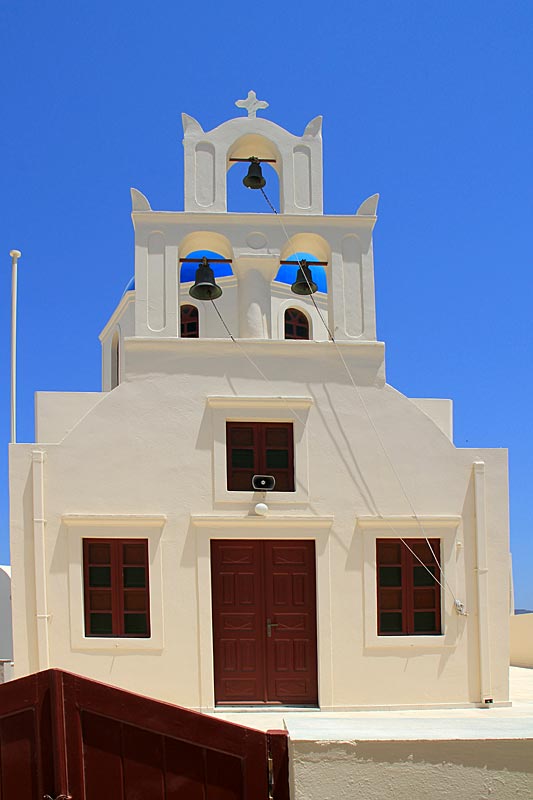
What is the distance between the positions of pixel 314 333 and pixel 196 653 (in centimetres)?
894

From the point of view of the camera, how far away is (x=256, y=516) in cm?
1145

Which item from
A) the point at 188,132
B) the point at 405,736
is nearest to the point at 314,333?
the point at 188,132

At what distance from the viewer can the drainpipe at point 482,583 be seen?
11.7 m

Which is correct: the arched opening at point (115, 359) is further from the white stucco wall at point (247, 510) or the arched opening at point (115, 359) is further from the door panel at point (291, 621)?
the door panel at point (291, 621)

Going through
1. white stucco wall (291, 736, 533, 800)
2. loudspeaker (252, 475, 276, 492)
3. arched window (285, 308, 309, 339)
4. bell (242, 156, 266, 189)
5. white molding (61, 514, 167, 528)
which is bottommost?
white stucco wall (291, 736, 533, 800)

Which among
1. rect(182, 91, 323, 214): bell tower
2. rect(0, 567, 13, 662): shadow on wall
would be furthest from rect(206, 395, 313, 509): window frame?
rect(0, 567, 13, 662): shadow on wall

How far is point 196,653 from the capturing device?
1122cm

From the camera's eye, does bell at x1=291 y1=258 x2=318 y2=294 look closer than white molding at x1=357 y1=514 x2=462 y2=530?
No

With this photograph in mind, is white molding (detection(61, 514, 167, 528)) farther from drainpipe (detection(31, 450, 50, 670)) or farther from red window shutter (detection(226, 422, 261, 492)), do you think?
red window shutter (detection(226, 422, 261, 492))

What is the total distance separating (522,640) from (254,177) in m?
12.1

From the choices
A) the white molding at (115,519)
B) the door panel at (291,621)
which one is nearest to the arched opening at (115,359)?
the white molding at (115,519)

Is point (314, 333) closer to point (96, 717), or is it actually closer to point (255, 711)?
point (255, 711)

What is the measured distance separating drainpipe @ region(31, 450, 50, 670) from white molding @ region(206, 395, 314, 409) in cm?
240

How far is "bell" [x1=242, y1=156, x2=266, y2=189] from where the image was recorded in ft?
41.9
